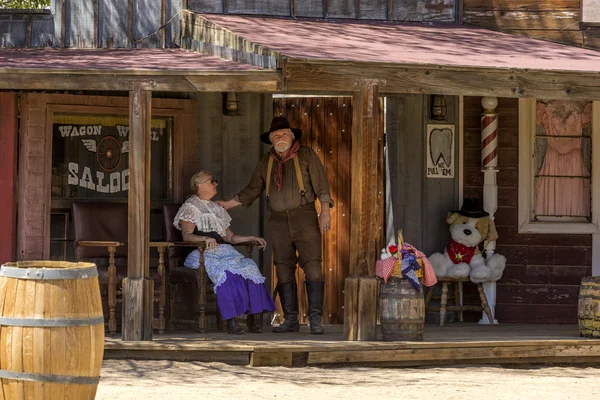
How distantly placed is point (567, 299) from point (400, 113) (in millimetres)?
2474

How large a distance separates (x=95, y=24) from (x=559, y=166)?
4.73m

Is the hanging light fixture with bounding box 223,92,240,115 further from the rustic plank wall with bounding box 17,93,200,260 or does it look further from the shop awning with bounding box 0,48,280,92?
the shop awning with bounding box 0,48,280,92

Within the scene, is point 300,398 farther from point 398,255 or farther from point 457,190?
point 457,190

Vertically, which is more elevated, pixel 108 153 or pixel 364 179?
pixel 108 153

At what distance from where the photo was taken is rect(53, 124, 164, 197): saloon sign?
1108 cm

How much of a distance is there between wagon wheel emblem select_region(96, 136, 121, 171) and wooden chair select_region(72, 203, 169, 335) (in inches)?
19.4

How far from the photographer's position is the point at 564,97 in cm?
987

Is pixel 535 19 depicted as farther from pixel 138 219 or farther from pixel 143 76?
pixel 138 219

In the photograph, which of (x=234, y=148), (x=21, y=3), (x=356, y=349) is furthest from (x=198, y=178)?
(x=21, y=3)

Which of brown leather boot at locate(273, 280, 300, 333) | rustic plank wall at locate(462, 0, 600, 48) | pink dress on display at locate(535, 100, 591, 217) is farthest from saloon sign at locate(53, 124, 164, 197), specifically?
pink dress on display at locate(535, 100, 591, 217)

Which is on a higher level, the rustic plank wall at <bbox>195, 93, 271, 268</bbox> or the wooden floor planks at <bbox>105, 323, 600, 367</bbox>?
the rustic plank wall at <bbox>195, 93, 271, 268</bbox>

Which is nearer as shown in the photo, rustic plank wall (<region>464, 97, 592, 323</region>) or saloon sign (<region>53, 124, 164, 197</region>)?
saloon sign (<region>53, 124, 164, 197</region>)

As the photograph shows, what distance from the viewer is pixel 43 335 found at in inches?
248

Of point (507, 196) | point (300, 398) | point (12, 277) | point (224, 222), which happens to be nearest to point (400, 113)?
point (507, 196)
